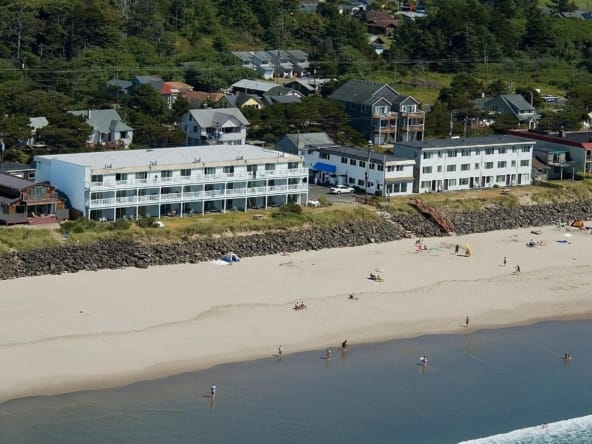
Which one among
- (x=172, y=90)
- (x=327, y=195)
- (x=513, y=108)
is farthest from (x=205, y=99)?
(x=327, y=195)

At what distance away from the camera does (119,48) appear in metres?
84.7

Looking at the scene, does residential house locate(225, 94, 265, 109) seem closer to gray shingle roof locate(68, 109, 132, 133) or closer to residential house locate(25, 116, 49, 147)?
gray shingle roof locate(68, 109, 132, 133)

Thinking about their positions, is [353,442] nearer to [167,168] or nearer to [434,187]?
[167,168]

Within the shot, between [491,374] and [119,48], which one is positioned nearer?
[491,374]

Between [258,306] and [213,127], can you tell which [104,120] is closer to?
[213,127]

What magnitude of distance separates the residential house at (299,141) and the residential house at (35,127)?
39.5 ft

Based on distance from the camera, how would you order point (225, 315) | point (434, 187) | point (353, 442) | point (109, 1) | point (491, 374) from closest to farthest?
point (353, 442)
point (491, 374)
point (225, 315)
point (434, 187)
point (109, 1)

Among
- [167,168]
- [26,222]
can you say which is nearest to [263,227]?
[167,168]

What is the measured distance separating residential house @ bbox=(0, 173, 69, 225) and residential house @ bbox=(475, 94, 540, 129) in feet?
119

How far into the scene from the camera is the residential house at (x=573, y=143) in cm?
6625

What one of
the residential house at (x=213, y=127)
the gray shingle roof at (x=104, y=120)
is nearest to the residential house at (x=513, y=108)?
the residential house at (x=213, y=127)

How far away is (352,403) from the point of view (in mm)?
35625

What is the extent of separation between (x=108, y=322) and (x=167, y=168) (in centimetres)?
1307

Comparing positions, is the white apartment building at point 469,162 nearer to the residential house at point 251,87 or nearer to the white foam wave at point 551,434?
the residential house at point 251,87
